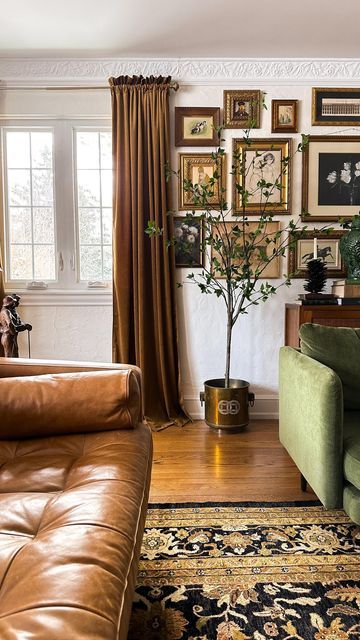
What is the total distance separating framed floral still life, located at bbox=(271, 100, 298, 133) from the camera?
10.6ft

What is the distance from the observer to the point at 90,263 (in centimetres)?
341

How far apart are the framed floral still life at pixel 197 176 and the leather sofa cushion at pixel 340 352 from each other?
4.86 ft

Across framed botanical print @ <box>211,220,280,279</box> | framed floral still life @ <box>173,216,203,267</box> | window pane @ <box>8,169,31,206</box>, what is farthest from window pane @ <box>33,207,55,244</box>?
framed botanical print @ <box>211,220,280,279</box>

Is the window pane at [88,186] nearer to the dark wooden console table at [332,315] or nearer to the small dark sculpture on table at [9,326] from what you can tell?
the small dark sculpture on table at [9,326]

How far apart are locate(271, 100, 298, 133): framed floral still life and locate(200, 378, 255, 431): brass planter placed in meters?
1.88

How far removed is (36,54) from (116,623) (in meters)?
3.46

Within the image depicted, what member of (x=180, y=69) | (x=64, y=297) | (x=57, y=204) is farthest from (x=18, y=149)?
(x=180, y=69)

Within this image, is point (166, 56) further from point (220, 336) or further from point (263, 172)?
point (220, 336)

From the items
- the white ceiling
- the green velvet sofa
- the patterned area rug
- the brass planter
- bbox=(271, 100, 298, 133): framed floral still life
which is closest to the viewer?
the patterned area rug

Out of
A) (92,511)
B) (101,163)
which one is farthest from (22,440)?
(101,163)

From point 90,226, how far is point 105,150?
57cm

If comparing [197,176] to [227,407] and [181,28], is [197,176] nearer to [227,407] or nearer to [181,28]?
[181,28]

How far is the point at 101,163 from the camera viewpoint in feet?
10.9

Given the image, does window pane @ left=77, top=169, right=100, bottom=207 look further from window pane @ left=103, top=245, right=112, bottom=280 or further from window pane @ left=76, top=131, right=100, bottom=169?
window pane @ left=103, top=245, right=112, bottom=280
